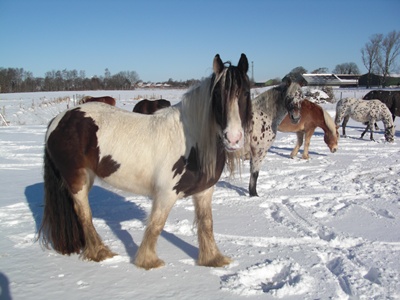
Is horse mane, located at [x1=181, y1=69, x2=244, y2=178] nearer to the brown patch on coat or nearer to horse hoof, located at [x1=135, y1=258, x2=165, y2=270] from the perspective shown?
the brown patch on coat

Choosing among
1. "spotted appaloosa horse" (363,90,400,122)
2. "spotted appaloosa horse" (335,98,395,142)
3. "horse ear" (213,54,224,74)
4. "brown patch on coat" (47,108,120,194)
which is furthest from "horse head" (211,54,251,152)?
"spotted appaloosa horse" (363,90,400,122)

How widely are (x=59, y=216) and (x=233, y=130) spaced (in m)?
2.29

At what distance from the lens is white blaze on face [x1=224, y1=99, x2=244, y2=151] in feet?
7.30

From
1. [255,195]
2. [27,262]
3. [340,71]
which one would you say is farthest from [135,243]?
[340,71]

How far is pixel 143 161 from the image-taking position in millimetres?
2824

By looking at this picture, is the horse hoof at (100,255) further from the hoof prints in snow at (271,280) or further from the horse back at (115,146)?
the hoof prints in snow at (271,280)

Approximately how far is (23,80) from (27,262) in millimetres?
83731

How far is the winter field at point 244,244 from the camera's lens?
2.61 metres

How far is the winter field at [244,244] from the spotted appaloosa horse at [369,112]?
5.46 meters

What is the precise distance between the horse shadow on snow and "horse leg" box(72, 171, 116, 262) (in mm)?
296

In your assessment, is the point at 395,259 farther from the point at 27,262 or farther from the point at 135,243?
the point at 27,262

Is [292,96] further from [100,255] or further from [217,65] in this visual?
[100,255]

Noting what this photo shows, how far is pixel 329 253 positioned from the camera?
10.6ft

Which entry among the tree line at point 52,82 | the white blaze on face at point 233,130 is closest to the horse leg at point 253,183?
the white blaze on face at point 233,130
